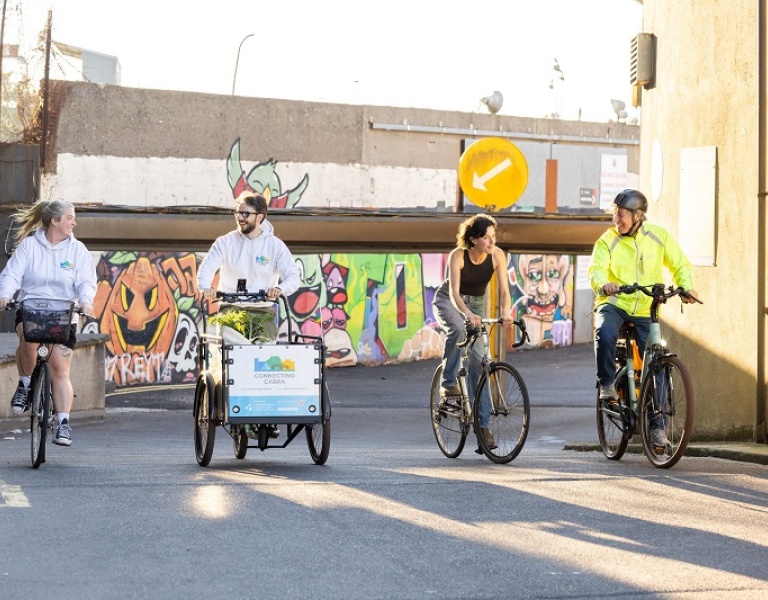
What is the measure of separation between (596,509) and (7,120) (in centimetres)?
2858

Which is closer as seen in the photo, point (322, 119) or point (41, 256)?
point (41, 256)

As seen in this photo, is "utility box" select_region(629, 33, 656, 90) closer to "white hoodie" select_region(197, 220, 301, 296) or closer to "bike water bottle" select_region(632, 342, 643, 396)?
"bike water bottle" select_region(632, 342, 643, 396)

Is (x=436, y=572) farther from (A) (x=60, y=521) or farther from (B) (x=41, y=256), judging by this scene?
(B) (x=41, y=256)

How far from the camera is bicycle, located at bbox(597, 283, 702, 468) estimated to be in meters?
9.04

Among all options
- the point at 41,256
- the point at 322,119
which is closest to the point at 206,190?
the point at 322,119

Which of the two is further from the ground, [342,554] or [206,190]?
[206,190]

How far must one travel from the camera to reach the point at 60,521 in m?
7.11

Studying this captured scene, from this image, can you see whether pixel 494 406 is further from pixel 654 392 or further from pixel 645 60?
pixel 645 60

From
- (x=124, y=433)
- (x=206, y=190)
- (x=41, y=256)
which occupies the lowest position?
(x=124, y=433)

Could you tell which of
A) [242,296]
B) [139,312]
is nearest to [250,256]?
[242,296]

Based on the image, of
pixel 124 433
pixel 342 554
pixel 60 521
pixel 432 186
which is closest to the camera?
pixel 342 554

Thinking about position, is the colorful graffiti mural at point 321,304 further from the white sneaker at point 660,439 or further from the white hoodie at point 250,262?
the white sneaker at point 660,439

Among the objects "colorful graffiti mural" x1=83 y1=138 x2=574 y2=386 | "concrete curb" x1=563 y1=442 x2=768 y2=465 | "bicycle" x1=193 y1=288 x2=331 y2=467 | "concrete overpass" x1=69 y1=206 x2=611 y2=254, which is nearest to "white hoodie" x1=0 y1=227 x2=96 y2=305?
"bicycle" x1=193 y1=288 x2=331 y2=467

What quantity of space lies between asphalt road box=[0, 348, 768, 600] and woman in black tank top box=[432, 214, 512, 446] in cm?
64
